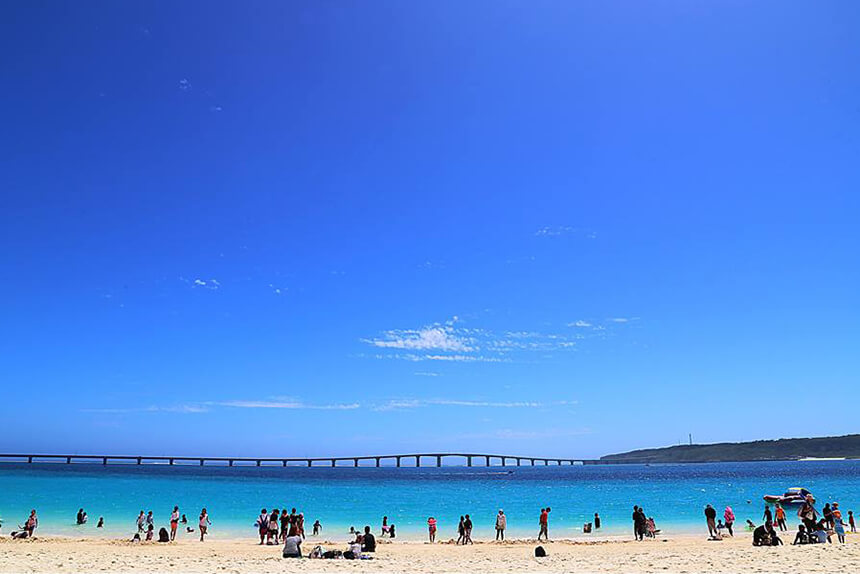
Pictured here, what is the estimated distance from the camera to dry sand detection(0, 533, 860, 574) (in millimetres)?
16438

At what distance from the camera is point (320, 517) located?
39.3m

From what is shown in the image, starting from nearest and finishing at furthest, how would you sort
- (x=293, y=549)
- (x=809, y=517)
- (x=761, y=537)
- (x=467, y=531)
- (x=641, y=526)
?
(x=293, y=549) < (x=761, y=537) < (x=809, y=517) < (x=467, y=531) < (x=641, y=526)

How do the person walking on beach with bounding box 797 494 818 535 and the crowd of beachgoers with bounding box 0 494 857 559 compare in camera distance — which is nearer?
the crowd of beachgoers with bounding box 0 494 857 559

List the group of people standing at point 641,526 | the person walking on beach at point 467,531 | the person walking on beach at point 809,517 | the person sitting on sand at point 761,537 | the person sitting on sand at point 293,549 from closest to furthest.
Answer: the person sitting on sand at point 293,549 < the person sitting on sand at point 761,537 < the person walking on beach at point 809,517 < the person walking on beach at point 467,531 < the group of people standing at point 641,526

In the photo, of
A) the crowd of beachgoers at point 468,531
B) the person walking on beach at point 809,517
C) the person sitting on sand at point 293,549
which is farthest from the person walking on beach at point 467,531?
the person walking on beach at point 809,517

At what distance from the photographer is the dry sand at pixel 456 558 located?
53.9 ft

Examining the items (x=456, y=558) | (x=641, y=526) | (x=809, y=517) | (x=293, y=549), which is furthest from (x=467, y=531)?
(x=809, y=517)

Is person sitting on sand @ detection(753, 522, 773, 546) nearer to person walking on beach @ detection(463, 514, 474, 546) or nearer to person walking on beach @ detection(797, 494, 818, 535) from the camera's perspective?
person walking on beach @ detection(797, 494, 818, 535)

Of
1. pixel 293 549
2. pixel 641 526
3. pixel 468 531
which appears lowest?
pixel 641 526

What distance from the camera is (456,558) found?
2005cm

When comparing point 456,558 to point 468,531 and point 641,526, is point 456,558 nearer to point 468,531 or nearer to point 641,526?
point 468,531

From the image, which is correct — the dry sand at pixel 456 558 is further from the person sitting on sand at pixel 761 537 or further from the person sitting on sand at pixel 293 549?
the person sitting on sand at pixel 761 537

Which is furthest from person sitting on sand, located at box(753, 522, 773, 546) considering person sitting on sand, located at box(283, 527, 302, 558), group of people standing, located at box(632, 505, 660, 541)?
person sitting on sand, located at box(283, 527, 302, 558)

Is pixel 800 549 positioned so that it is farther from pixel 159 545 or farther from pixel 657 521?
pixel 159 545
